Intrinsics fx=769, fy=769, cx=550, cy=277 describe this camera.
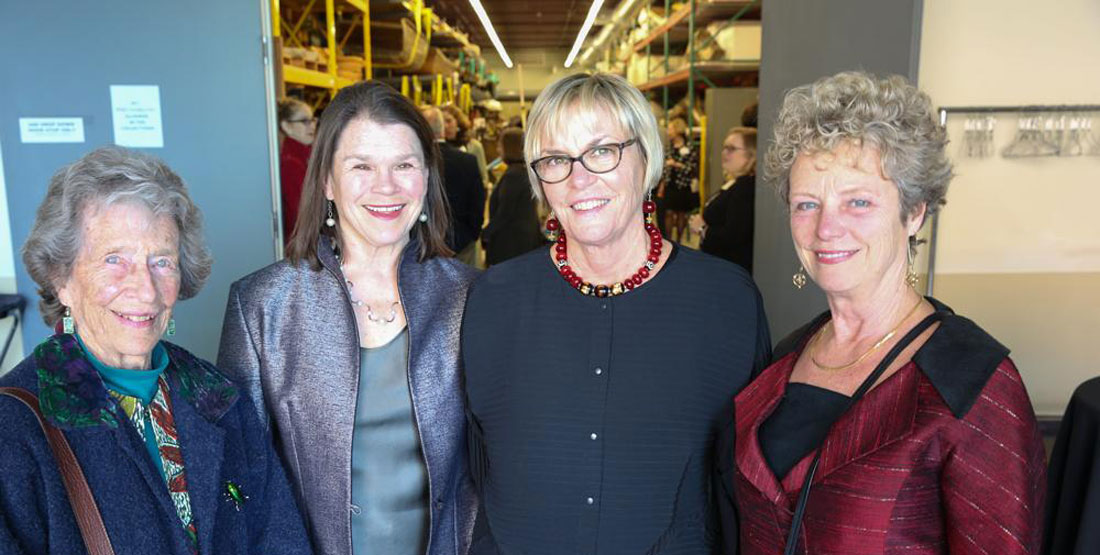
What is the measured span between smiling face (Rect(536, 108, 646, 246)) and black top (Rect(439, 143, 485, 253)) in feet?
12.1

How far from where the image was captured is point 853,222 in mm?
1356

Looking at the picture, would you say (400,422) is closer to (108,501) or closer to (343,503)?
(343,503)

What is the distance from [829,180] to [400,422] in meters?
1.03

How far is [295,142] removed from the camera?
448 centimetres

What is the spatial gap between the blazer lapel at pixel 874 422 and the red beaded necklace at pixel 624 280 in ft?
1.65

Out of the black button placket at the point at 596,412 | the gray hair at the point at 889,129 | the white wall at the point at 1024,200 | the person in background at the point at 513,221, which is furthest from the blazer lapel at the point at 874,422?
the person in background at the point at 513,221

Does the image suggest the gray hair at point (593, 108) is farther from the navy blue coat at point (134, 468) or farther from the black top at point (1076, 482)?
the black top at point (1076, 482)

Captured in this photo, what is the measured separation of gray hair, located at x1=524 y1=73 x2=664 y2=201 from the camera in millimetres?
1556

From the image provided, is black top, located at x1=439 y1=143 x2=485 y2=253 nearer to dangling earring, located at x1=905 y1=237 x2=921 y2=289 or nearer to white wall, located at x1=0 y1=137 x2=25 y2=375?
white wall, located at x1=0 y1=137 x2=25 y2=375

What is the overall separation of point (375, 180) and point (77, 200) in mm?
590

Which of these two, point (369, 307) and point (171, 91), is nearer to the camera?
point (369, 307)

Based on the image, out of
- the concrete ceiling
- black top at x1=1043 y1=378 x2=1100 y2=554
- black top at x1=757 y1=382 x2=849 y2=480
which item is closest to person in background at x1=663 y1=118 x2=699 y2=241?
black top at x1=1043 y1=378 x2=1100 y2=554

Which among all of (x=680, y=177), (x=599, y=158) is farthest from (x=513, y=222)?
(x=599, y=158)

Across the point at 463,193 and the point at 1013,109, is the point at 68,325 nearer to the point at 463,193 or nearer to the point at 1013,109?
the point at 1013,109
